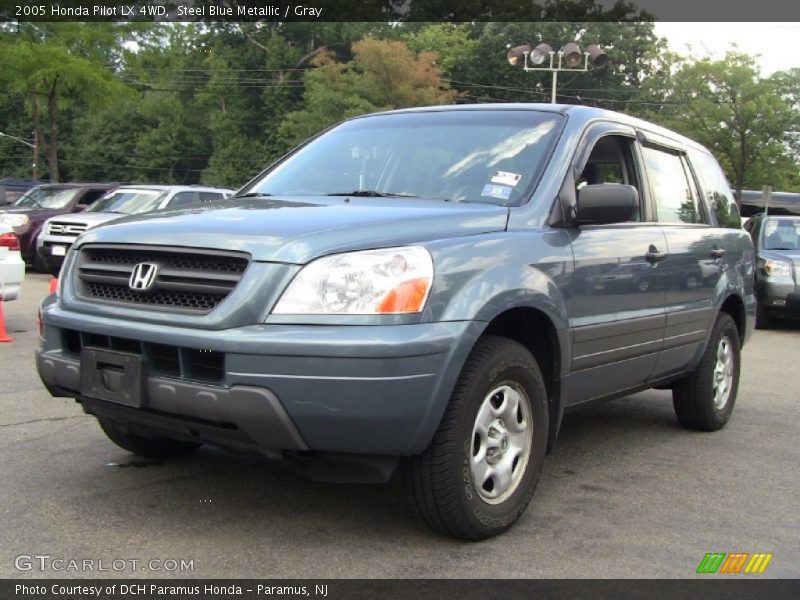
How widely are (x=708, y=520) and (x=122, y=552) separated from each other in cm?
247

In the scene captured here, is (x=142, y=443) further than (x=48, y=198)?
No

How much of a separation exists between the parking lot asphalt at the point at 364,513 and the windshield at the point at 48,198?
12136mm

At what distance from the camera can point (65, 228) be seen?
14.0 metres

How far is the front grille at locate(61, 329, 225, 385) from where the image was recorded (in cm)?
321

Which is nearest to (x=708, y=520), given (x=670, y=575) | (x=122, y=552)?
(x=670, y=575)

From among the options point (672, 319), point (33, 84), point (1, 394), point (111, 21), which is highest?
point (111, 21)

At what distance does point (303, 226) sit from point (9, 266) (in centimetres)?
640

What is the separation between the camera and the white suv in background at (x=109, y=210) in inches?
546

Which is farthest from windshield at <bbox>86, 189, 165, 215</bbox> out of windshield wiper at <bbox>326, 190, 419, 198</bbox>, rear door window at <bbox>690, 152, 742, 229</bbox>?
windshield wiper at <bbox>326, 190, 419, 198</bbox>

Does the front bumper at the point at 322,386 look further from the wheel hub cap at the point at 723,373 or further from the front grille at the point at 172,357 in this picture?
the wheel hub cap at the point at 723,373

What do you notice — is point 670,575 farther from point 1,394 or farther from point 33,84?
point 33,84

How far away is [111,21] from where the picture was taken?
89.5 ft

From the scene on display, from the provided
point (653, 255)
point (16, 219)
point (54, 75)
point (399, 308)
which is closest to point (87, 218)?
point (16, 219)

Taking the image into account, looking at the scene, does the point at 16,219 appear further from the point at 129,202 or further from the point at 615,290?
the point at 615,290
